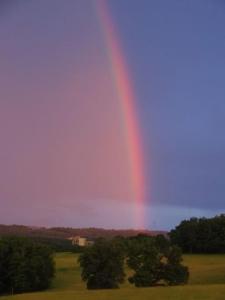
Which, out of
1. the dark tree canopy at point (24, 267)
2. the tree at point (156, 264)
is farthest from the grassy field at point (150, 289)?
the dark tree canopy at point (24, 267)

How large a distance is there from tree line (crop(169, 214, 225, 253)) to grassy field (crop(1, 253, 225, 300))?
8903 millimetres

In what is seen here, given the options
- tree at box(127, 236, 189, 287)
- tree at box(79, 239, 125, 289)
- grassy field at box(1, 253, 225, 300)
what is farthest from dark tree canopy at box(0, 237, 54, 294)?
tree at box(127, 236, 189, 287)

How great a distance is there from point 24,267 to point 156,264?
32705mm

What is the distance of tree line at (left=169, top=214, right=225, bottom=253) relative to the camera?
5527 inches

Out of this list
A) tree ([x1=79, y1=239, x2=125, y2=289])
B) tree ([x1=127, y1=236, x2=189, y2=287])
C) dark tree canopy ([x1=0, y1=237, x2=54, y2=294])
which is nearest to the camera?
tree ([x1=127, y1=236, x2=189, y2=287])

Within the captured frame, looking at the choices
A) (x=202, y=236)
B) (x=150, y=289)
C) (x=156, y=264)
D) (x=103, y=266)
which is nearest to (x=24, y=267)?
(x=103, y=266)

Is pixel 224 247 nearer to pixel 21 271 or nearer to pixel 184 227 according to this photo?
pixel 184 227

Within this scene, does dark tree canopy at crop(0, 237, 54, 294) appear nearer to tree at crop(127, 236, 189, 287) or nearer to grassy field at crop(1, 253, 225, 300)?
grassy field at crop(1, 253, 225, 300)

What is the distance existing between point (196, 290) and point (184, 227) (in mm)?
93164

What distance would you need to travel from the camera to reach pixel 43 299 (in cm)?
5391

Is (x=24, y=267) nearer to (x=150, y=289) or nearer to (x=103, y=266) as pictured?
(x=103, y=266)

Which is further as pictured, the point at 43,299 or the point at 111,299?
the point at 43,299

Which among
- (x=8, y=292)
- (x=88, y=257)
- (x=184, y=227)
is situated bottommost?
(x=8, y=292)

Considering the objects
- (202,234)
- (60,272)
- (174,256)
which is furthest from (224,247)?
(174,256)
